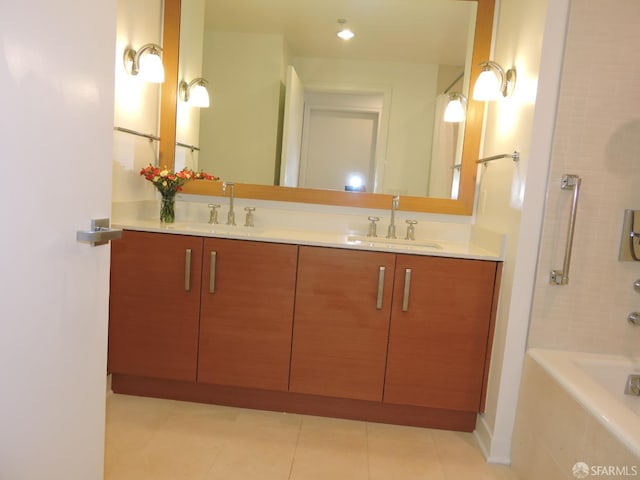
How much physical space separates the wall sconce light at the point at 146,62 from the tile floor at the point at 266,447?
1.58 m

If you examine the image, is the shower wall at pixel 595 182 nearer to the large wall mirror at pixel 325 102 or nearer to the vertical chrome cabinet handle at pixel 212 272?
the large wall mirror at pixel 325 102

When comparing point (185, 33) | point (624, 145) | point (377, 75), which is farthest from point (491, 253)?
point (185, 33)

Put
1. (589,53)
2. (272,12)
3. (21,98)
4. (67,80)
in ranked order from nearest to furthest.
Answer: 1. (21,98)
2. (67,80)
3. (589,53)
4. (272,12)

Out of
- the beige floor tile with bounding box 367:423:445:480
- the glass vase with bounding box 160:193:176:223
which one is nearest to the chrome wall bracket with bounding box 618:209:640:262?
the beige floor tile with bounding box 367:423:445:480

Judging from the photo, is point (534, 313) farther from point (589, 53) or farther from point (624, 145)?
point (589, 53)

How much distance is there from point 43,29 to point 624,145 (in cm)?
185

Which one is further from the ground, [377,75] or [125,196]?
[377,75]

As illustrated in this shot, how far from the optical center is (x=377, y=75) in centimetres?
236

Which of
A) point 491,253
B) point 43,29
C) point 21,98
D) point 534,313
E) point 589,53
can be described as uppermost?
point 589,53

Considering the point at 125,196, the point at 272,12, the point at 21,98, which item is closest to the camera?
the point at 21,98

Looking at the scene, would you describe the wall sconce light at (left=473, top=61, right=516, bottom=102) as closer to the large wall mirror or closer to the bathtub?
the large wall mirror

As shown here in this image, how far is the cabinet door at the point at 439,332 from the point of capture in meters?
1.88

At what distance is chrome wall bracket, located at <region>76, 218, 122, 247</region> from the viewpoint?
0.97 m

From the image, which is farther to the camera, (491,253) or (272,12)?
(272,12)
